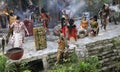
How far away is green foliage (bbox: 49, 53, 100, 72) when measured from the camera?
12.9 m

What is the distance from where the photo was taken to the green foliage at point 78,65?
12898mm

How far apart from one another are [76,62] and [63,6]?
21.2ft

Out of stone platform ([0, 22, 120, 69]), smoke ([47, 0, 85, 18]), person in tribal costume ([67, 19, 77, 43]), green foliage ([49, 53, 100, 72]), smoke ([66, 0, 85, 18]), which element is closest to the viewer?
green foliage ([49, 53, 100, 72])

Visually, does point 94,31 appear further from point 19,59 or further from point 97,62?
point 19,59

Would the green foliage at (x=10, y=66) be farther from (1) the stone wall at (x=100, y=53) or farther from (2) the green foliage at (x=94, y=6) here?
(2) the green foliage at (x=94, y=6)

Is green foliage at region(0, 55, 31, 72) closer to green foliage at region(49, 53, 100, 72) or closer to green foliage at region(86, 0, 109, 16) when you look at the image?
green foliage at region(49, 53, 100, 72)

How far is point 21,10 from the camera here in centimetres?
1922

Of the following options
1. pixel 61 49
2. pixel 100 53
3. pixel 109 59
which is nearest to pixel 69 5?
pixel 100 53

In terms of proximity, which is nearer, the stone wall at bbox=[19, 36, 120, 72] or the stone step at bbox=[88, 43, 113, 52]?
the stone wall at bbox=[19, 36, 120, 72]

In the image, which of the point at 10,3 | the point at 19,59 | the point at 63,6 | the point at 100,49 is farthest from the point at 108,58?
the point at 10,3

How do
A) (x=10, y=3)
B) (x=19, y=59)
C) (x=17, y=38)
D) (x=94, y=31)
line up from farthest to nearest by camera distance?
(x=10, y=3) < (x=94, y=31) < (x=17, y=38) < (x=19, y=59)

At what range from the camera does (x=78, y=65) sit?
1303 centimetres

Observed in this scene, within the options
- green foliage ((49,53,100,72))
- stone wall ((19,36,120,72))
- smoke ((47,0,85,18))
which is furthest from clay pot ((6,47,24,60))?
smoke ((47,0,85,18))

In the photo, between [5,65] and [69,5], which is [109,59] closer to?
[5,65]
